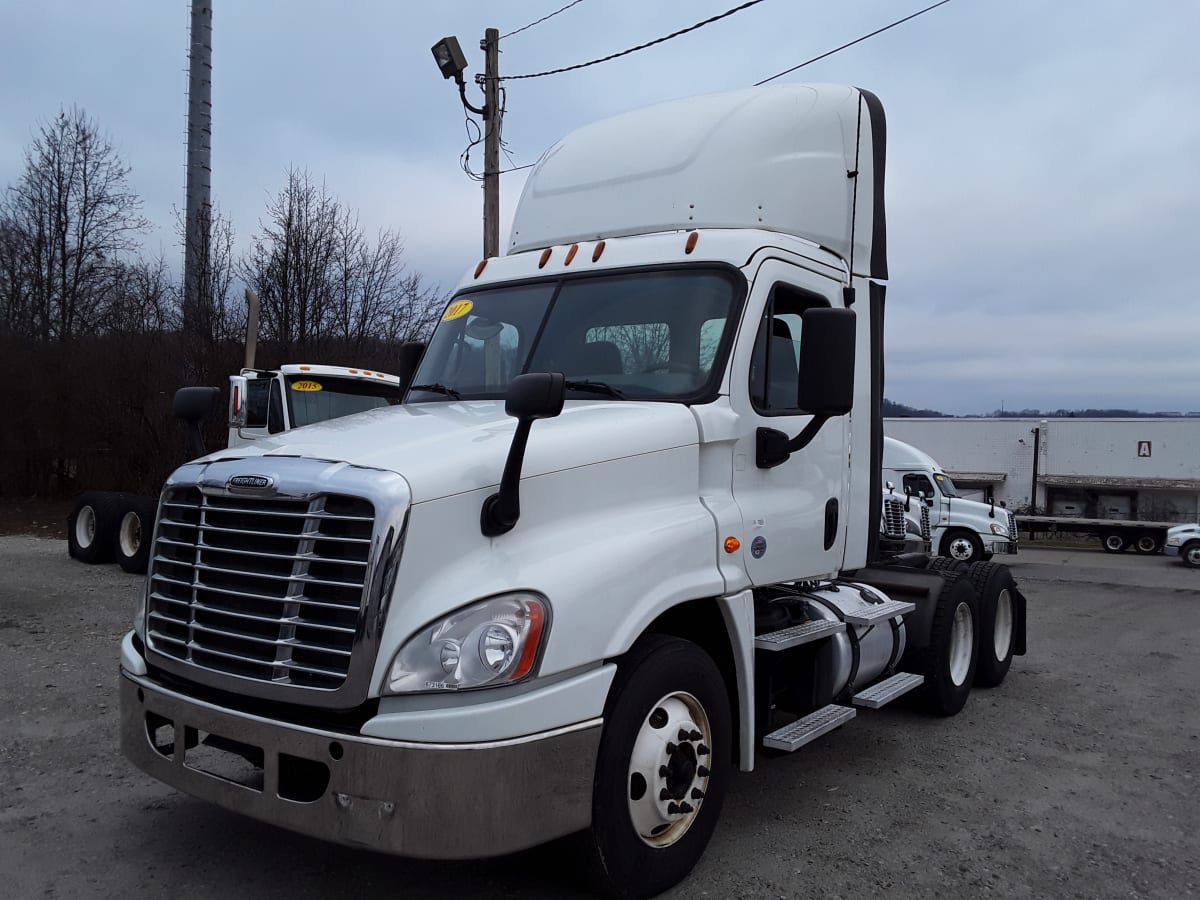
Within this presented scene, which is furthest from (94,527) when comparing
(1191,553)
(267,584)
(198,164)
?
(1191,553)

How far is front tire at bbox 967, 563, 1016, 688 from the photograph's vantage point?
7.18 meters

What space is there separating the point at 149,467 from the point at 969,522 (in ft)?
62.1

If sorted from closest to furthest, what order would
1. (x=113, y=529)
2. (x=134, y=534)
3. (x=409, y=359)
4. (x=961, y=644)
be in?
(x=409, y=359) < (x=961, y=644) < (x=134, y=534) < (x=113, y=529)

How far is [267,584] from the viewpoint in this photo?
3.31 m

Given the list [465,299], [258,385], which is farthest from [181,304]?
[465,299]

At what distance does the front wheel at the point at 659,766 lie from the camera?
3.38 m

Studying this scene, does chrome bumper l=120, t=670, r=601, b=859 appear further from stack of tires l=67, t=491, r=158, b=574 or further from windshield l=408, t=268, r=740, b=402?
stack of tires l=67, t=491, r=158, b=574

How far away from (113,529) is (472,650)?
1085 centimetres

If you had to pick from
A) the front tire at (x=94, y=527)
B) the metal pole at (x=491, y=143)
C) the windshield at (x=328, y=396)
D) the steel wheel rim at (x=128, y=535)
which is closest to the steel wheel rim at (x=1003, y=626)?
the windshield at (x=328, y=396)

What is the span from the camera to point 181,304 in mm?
20609

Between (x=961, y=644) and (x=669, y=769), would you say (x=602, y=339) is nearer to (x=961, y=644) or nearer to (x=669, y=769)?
(x=669, y=769)

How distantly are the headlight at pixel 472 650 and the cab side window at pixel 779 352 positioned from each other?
1.80 m

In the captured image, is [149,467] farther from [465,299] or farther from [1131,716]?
[1131,716]

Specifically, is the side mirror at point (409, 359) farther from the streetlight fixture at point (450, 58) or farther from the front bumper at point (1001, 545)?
the front bumper at point (1001, 545)
